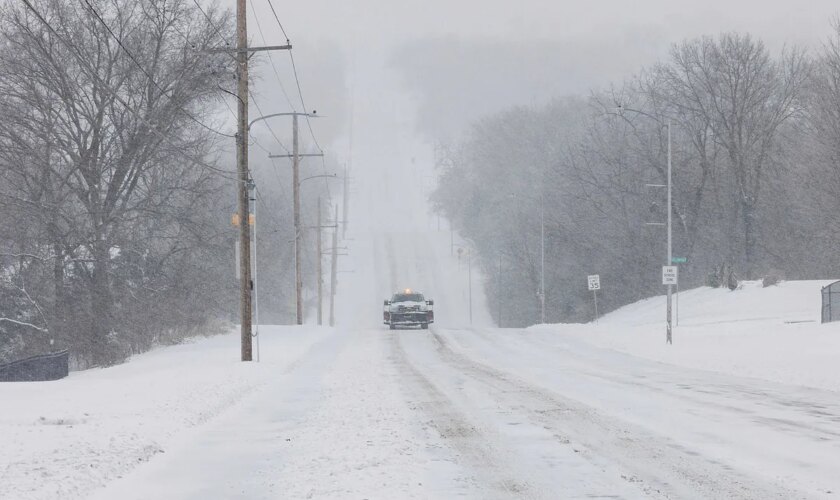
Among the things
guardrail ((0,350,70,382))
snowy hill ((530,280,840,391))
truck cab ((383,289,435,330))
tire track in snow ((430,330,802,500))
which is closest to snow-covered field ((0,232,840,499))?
tire track in snow ((430,330,802,500))

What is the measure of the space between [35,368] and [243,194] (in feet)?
22.5

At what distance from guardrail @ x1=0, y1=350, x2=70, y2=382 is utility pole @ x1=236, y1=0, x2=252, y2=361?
479 cm

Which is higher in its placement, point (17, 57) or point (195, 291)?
point (17, 57)

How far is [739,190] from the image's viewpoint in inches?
2534

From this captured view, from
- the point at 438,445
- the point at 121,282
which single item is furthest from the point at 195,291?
the point at 438,445

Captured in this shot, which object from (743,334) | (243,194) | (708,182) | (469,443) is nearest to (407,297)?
(743,334)

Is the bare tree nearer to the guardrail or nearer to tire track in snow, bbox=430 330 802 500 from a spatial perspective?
the guardrail

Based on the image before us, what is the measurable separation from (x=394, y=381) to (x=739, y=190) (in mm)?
50191

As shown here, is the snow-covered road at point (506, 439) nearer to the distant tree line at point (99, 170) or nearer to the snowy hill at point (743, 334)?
the snowy hill at point (743, 334)

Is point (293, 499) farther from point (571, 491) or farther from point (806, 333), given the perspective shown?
point (806, 333)

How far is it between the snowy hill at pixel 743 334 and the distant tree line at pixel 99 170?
15.0 m

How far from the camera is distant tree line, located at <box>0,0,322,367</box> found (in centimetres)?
3009

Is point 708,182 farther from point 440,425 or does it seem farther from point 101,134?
point 440,425

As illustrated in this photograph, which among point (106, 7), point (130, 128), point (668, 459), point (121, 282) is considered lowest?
point (668, 459)
